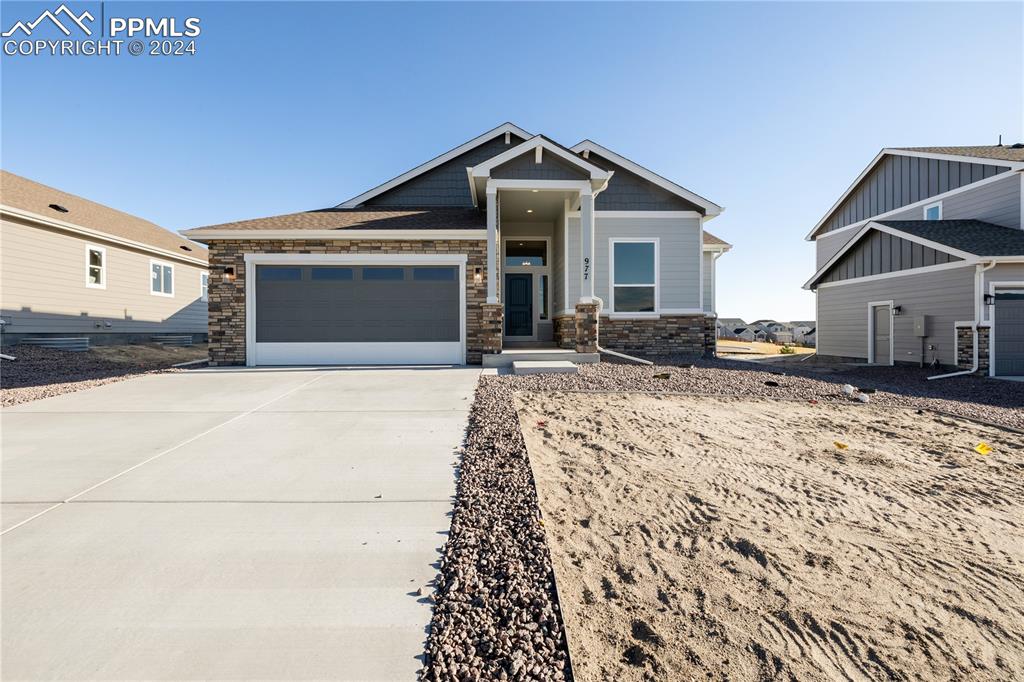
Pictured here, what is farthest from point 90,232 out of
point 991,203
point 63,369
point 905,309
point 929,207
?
point 929,207

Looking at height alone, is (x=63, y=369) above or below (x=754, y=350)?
below

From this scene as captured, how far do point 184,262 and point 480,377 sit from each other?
56.8ft

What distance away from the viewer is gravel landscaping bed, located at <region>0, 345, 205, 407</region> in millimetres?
7699

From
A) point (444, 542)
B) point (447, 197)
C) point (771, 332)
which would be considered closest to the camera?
point (444, 542)

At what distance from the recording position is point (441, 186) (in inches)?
573

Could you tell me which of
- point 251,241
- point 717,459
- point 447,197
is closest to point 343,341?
point 251,241

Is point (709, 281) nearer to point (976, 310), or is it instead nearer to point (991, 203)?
point (976, 310)

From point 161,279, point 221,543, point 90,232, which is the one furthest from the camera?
point 161,279

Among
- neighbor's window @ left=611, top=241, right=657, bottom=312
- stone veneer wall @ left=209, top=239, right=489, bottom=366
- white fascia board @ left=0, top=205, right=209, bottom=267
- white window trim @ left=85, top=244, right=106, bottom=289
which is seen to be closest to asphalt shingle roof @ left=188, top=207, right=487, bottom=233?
stone veneer wall @ left=209, top=239, right=489, bottom=366

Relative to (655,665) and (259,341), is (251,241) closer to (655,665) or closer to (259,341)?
(259,341)

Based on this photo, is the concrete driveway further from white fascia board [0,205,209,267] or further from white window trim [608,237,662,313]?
white window trim [608,237,662,313]

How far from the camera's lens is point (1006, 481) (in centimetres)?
418

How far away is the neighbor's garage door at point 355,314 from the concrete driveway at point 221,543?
5182mm

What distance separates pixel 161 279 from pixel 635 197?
18163 mm
